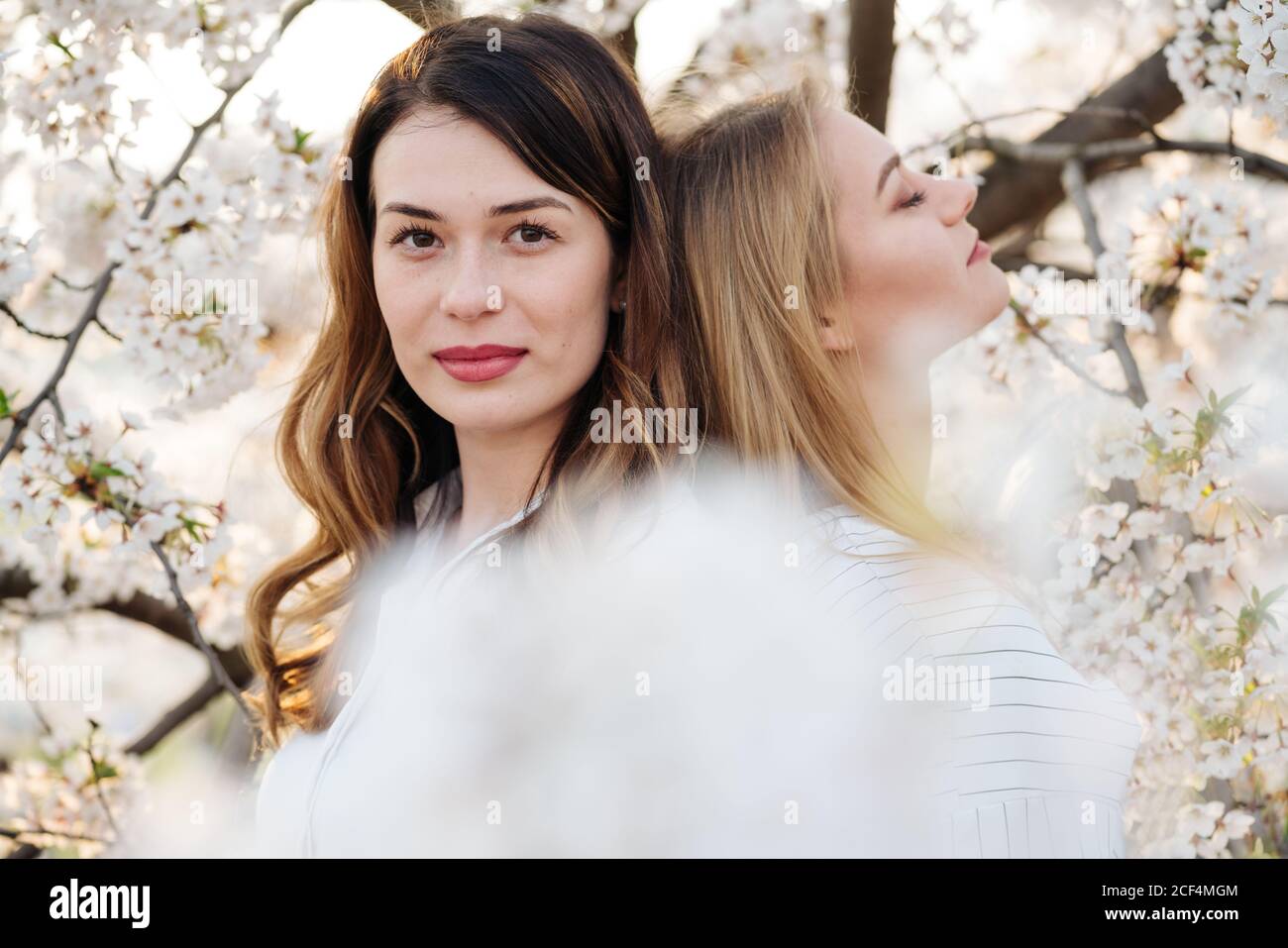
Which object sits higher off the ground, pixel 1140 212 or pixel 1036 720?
pixel 1140 212

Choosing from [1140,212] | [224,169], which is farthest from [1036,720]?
[224,169]

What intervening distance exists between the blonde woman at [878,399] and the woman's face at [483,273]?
7.8 inches

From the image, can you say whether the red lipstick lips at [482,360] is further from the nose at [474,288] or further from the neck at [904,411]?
the neck at [904,411]

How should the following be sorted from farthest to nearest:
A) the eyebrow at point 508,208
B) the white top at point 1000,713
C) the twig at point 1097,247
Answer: the twig at point 1097,247 < the eyebrow at point 508,208 < the white top at point 1000,713

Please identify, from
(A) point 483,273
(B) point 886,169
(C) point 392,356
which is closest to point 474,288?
(A) point 483,273

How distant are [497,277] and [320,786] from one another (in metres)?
0.69

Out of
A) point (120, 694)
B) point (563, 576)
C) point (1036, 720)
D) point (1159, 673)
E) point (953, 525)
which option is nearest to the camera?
point (1036, 720)

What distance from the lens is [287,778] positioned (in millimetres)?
1617

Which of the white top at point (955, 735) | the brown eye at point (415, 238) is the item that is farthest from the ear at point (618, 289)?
the white top at point (955, 735)

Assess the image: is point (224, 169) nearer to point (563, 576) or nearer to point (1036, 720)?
point (563, 576)

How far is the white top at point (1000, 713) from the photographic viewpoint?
1.31 m

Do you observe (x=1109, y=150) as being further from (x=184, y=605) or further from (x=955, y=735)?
(x=184, y=605)

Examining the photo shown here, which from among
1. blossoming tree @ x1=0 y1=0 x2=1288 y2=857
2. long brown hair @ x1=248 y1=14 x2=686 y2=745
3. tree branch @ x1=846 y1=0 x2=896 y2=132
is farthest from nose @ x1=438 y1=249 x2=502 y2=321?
tree branch @ x1=846 y1=0 x2=896 y2=132
